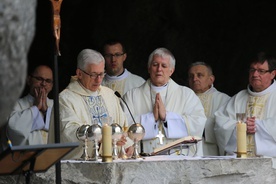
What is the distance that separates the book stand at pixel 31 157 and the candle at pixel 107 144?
86.2 inches

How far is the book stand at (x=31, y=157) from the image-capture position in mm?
3648

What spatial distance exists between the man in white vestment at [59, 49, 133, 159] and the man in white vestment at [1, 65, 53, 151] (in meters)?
0.99

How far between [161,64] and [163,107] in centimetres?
45

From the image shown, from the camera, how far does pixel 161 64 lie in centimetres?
866

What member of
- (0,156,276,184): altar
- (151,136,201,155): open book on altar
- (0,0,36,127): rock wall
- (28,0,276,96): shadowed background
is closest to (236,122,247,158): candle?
(0,156,276,184): altar

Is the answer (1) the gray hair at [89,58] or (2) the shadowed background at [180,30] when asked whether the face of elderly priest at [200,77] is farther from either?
(1) the gray hair at [89,58]

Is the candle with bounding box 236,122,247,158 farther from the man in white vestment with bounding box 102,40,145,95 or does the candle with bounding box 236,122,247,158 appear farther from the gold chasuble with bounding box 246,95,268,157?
the man in white vestment with bounding box 102,40,145,95

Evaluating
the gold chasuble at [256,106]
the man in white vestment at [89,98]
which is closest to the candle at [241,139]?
the man in white vestment at [89,98]

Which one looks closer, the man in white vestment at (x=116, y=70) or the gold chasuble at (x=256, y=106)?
the gold chasuble at (x=256, y=106)

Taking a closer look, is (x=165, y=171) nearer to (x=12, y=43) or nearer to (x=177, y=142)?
(x=177, y=142)

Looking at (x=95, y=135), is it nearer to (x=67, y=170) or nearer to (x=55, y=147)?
(x=67, y=170)

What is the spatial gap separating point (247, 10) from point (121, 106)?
14.0 feet

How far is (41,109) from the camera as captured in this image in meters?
9.07

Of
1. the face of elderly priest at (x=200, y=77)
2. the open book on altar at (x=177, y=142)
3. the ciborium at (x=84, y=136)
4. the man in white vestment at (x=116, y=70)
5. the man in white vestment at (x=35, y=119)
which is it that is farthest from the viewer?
the face of elderly priest at (x=200, y=77)
